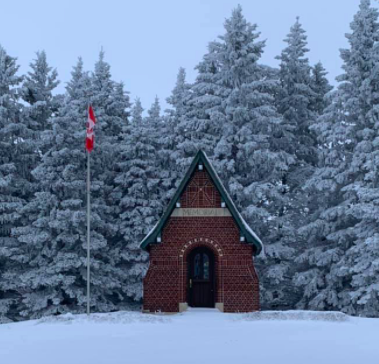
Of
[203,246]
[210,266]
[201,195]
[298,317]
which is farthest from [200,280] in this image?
[298,317]

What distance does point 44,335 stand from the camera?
58.4 ft

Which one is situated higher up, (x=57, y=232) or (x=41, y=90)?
(x=41, y=90)

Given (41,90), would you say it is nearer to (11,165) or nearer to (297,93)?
(11,165)

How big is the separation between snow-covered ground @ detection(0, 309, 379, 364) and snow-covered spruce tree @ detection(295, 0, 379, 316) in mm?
8631

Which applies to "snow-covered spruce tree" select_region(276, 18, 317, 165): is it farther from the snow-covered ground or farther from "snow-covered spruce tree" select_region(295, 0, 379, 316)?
the snow-covered ground

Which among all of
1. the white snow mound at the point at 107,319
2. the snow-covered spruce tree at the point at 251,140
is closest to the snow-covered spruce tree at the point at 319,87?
the snow-covered spruce tree at the point at 251,140

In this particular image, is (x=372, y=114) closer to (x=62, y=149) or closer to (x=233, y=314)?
(x=233, y=314)

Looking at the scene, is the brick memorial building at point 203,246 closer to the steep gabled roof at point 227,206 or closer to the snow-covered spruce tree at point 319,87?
the steep gabled roof at point 227,206

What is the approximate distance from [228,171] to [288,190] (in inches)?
175

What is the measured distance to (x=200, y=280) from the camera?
2727 centimetres

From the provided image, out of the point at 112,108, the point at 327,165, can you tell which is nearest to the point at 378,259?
the point at 327,165

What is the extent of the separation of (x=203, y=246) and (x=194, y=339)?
961 centimetres

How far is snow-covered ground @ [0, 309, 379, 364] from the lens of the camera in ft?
46.2

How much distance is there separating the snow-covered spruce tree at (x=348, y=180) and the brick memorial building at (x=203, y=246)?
7123 mm
